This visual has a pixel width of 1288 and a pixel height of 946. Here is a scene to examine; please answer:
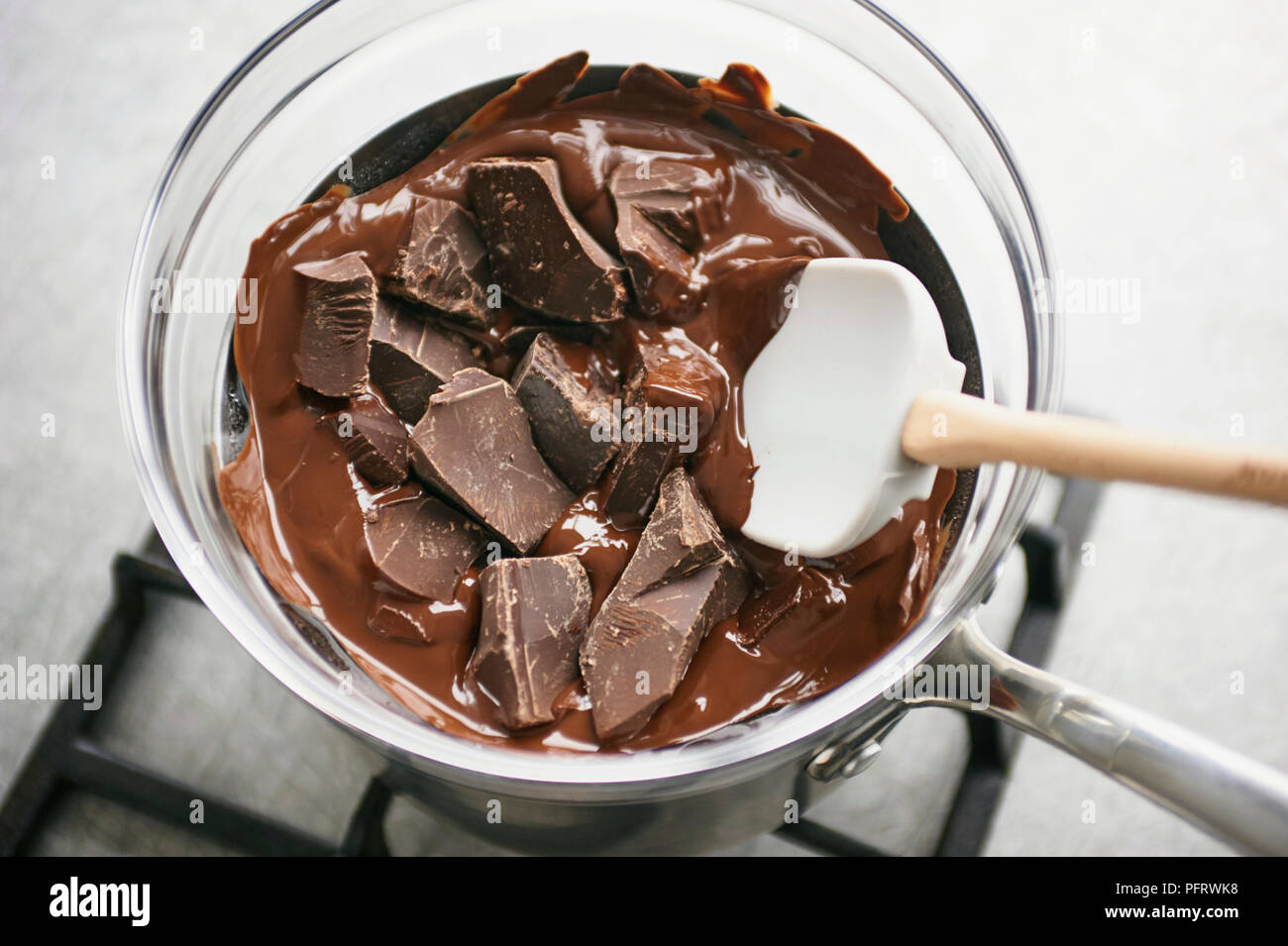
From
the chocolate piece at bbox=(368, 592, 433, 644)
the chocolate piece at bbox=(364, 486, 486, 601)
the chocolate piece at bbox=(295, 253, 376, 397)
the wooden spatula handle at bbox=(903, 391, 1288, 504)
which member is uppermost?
the chocolate piece at bbox=(295, 253, 376, 397)

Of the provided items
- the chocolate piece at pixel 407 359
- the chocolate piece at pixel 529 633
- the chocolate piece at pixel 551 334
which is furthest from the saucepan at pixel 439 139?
the chocolate piece at pixel 551 334

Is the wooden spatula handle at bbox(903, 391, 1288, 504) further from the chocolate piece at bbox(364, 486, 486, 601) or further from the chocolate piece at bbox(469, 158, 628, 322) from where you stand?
the chocolate piece at bbox(364, 486, 486, 601)

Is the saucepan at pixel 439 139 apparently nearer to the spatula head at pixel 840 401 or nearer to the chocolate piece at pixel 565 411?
the spatula head at pixel 840 401

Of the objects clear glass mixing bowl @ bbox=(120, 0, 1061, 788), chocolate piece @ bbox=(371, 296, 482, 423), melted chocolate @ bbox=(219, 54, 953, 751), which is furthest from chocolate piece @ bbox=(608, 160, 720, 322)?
chocolate piece @ bbox=(371, 296, 482, 423)

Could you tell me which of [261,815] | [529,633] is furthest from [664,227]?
[261,815]

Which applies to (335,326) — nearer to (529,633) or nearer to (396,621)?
(396,621)
